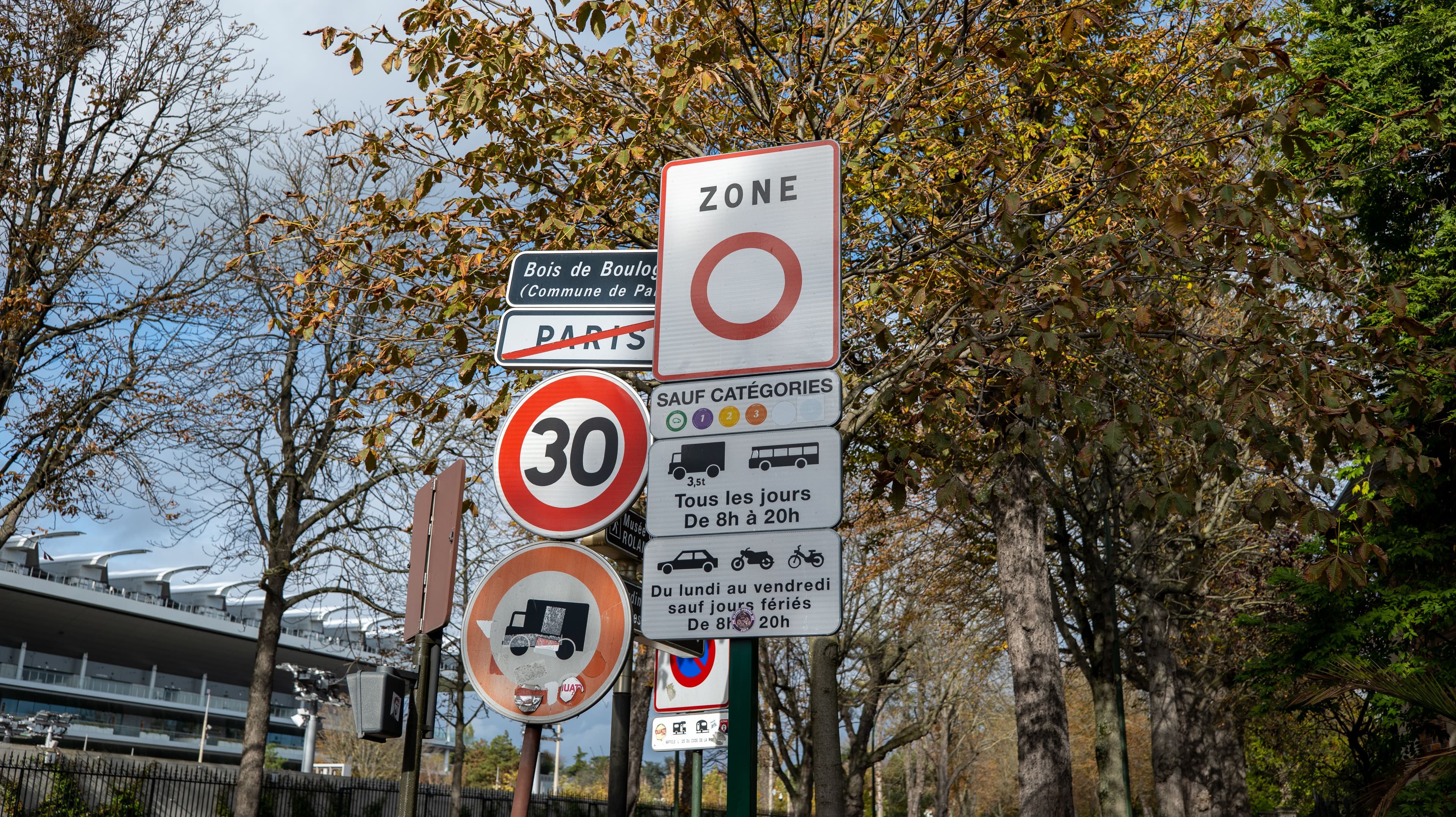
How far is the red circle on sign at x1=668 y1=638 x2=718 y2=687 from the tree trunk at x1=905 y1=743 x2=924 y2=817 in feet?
126

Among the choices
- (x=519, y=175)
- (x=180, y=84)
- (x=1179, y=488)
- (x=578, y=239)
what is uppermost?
(x=180, y=84)

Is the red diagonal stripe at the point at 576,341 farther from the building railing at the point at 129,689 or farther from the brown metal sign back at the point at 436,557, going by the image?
the building railing at the point at 129,689

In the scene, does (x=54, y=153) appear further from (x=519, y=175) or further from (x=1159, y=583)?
(x=1159, y=583)

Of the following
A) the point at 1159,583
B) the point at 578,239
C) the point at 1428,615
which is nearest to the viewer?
the point at 578,239

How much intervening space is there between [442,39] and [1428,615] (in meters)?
12.6

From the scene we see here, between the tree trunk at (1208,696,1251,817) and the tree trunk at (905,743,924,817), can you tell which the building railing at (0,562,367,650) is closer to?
the tree trunk at (905,743,924,817)

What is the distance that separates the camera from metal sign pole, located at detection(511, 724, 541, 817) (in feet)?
12.1

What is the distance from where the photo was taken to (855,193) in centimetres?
947

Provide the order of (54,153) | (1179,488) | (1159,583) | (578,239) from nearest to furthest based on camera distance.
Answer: (1179,488) < (578,239) < (54,153) < (1159,583)

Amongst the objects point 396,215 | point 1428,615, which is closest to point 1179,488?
point 396,215

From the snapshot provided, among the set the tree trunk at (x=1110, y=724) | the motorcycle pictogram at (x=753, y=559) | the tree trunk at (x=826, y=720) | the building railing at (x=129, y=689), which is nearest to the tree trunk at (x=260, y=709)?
the tree trunk at (x=826, y=720)

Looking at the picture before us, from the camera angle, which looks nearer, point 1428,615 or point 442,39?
point 442,39

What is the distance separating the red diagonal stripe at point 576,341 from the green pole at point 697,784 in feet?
22.3

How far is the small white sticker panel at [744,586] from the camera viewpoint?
106 inches
